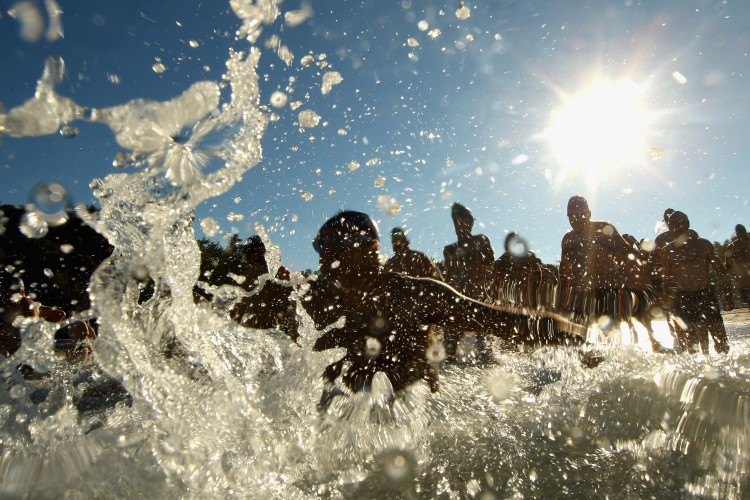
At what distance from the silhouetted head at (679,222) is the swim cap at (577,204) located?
5.07ft

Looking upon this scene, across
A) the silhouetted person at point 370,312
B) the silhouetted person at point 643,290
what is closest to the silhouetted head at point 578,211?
the silhouetted person at point 643,290

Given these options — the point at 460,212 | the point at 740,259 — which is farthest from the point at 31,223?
the point at 740,259

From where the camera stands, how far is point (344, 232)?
→ 2.93 m

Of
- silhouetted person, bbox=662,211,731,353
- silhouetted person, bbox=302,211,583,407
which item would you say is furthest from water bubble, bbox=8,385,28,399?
silhouetted person, bbox=662,211,731,353

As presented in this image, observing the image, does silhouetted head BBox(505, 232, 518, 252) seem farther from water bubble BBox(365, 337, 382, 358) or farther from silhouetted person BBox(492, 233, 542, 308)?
water bubble BBox(365, 337, 382, 358)

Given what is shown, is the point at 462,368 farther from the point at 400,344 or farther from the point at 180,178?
the point at 180,178

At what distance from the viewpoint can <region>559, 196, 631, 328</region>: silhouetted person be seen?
495 cm

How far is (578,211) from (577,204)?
0.26 feet

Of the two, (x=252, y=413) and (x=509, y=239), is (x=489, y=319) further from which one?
(x=509, y=239)

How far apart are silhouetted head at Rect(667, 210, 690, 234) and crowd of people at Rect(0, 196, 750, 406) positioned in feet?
0.04

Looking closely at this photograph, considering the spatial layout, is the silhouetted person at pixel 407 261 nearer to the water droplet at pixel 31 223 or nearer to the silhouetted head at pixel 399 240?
the silhouetted head at pixel 399 240

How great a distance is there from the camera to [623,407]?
229 cm

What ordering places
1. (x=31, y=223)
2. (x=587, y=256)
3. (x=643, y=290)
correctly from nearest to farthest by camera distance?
(x=31, y=223) < (x=587, y=256) < (x=643, y=290)

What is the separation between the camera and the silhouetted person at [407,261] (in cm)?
409
